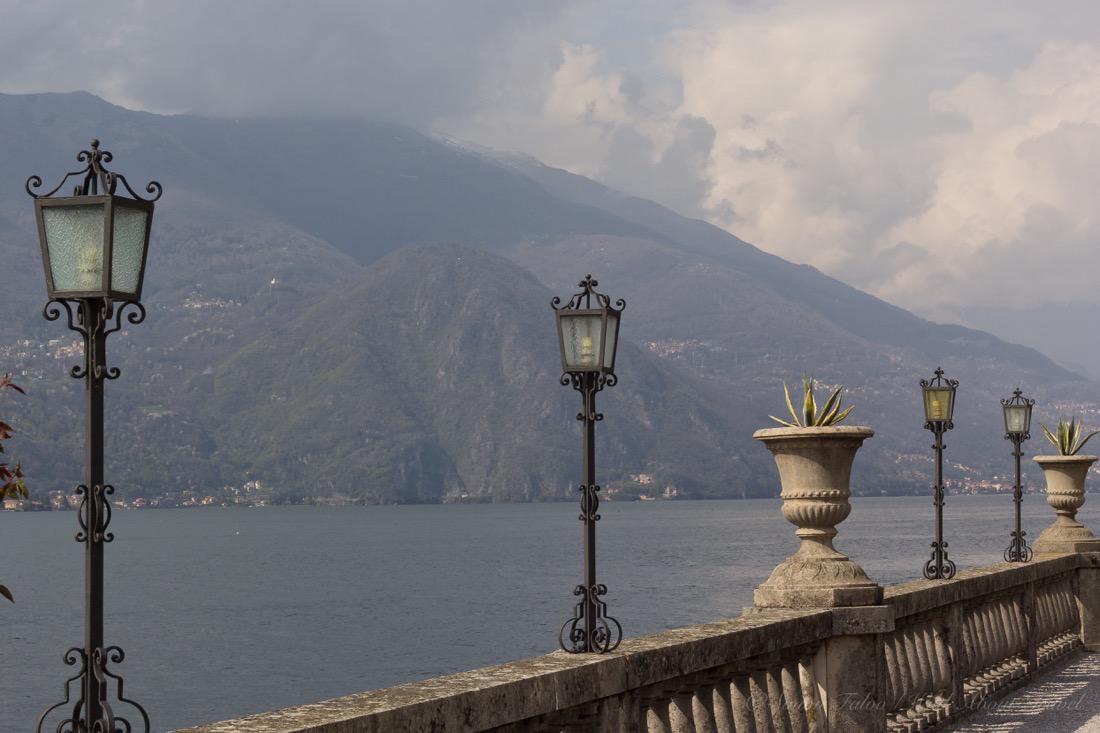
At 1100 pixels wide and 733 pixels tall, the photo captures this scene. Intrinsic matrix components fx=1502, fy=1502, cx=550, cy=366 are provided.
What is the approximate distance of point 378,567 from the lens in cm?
13450

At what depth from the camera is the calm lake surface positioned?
6712 centimetres

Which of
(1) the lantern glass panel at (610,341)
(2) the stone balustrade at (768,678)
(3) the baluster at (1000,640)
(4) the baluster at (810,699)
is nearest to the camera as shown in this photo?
(2) the stone balustrade at (768,678)

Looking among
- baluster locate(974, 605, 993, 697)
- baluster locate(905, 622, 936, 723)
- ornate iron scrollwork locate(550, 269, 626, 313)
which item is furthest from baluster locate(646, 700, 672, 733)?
baluster locate(974, 605, 993, 697)

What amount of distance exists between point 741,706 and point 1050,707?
17.3 ft

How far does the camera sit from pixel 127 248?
225 inches

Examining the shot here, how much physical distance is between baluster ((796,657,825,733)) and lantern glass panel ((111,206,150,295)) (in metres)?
4.35

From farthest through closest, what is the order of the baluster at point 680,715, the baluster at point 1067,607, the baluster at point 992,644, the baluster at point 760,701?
the baluster at point 1067,607 → the baluster at point 992,644 → the baluster at point 760,701 → the baluster at point 680,715

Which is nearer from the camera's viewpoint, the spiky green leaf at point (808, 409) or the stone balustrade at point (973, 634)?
the spiky green leaf at point (808, 409)

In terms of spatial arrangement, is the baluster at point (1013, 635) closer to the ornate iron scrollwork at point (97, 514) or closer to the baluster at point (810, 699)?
the baluster at point (810, 699)

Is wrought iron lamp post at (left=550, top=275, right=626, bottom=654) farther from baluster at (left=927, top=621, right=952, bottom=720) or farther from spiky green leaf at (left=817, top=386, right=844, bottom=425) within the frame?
baluster at (left=927, top=621, right=952, bottom=720)

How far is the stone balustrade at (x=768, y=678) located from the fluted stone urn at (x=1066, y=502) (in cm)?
204

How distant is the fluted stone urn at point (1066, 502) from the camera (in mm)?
15523

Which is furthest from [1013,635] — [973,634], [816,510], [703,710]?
[703,710]

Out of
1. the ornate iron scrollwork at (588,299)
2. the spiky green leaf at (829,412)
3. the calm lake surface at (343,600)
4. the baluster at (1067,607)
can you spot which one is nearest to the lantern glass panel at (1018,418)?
the baluster at (1067,607)
